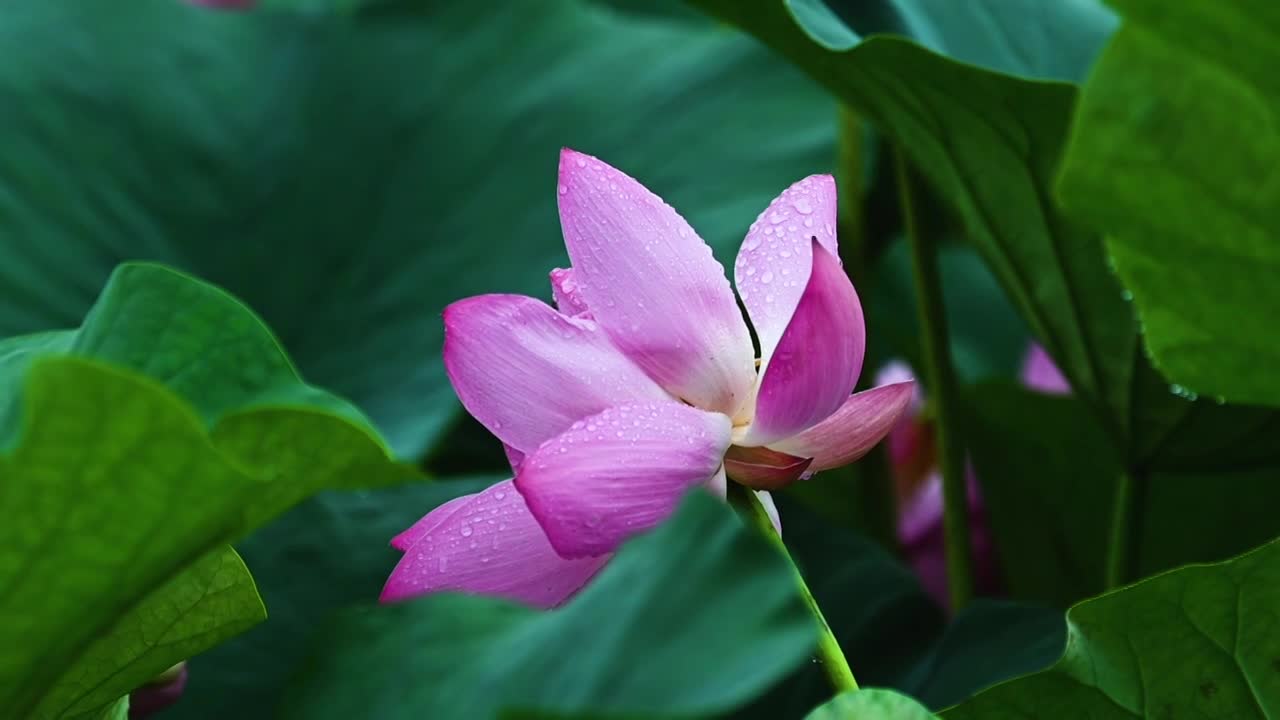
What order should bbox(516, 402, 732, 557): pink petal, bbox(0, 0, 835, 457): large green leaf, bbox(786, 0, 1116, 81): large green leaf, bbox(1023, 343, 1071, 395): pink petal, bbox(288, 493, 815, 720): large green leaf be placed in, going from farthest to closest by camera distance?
bbox(0, 0, 835, 457): large green leaf < bbox(1023, 343, 1071, 395): pink petal < bbox(786, 0, 1116, 81): large green leaf < bbox(516, 402, 732, 557): pink petal < bbox(288, 493, 815, 720): large green leaf

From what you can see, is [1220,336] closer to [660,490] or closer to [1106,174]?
[1106,174]

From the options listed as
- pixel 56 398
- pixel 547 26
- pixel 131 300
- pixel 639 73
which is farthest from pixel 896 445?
pixel 56 398

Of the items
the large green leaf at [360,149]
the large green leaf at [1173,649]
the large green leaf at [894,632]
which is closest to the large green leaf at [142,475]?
the large green leaf at [1173,649]

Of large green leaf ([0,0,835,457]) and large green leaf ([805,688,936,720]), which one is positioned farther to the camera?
large green leaf ([0,0,835,457])

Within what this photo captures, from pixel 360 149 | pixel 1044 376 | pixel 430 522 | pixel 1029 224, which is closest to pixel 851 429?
pixel 430 522

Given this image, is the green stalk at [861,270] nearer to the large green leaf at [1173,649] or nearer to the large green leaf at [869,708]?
the large green leaf at [1173,649]

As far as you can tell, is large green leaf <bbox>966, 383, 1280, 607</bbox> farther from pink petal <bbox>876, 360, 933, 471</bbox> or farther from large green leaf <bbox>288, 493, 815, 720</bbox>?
large green leaf <bbox>288, 493, 815, 720</bbox>

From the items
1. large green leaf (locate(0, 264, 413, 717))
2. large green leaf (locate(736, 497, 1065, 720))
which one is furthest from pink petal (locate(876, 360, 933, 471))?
large green leaf (locate(0, 264, 413, 717))

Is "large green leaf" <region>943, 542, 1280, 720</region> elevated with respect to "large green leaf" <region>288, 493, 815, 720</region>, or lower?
lower
